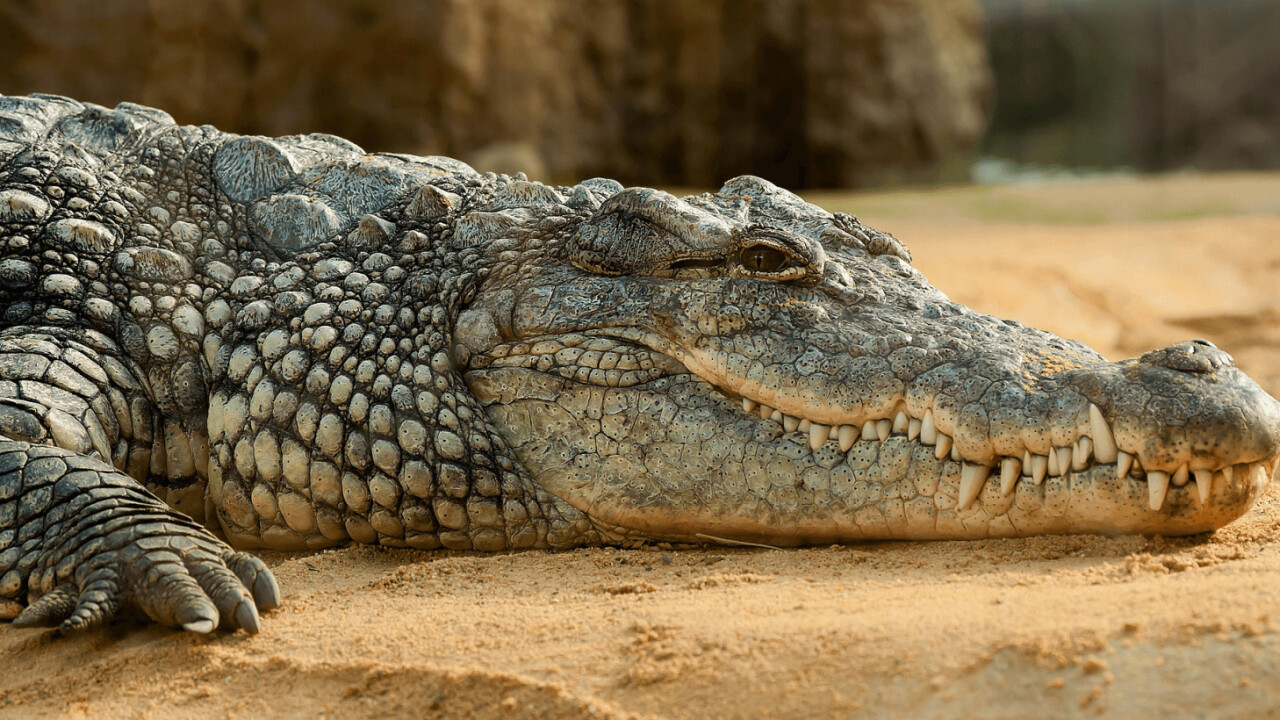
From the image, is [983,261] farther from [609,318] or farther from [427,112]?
[427,112]

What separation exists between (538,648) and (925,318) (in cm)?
130

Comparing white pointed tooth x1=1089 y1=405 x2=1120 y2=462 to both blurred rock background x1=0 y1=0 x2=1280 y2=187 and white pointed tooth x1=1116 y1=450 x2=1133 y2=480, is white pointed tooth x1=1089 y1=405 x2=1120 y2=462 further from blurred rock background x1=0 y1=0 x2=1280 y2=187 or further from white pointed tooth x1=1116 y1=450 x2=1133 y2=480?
blurred rock background x1=0 y1=0 x2=1280 y2=187

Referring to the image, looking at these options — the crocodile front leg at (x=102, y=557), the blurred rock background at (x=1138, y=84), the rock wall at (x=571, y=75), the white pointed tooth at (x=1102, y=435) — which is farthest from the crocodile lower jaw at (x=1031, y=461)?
the blurred rock background at (x=1138, y=84)

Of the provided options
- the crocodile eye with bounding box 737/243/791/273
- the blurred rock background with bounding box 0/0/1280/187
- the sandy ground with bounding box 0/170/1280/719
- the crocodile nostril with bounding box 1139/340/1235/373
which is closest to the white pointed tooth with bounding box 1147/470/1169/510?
the sandy ground with bounding box 0/170/1280/719

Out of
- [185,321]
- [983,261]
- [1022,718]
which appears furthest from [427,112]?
[1022,718]

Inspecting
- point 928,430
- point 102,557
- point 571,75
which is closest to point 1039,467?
point 928,430

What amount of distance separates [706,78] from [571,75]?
1976 millimetres

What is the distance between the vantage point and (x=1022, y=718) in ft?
5.74

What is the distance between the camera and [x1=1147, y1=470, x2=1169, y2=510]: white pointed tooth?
95.0 inches

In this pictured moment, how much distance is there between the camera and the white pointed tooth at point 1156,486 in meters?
2.41

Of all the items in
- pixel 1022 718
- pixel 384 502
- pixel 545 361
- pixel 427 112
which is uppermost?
pixel 427 112

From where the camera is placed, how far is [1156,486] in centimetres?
242

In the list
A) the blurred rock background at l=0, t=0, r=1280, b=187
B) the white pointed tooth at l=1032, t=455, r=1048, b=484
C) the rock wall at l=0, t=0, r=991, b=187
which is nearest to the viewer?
the white pointed tooth at l=1032, t=455, r=1048, b=484

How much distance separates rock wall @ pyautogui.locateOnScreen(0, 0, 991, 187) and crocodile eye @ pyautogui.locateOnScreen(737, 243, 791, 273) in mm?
9315
